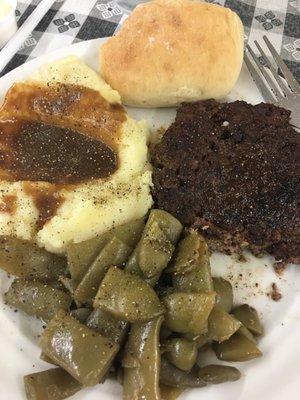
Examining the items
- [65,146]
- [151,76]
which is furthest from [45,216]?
[151,76]

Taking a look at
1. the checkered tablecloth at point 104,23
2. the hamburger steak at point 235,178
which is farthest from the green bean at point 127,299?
the checkered tablecloth at point 104,23

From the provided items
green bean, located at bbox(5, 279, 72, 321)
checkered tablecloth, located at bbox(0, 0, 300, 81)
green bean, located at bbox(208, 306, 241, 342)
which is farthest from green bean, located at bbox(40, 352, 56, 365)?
checkered tablecloth, located at bbox(0, 0, 300, 81)

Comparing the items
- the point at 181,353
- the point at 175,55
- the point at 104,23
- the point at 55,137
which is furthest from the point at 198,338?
the point at 104,23

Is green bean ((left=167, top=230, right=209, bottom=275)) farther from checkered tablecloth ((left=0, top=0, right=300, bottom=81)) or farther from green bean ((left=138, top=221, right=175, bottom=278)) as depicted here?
checkered tablecloth ((left=0, top=0, right=300, bottom=81))

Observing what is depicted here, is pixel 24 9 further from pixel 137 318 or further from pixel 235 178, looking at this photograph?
pixel 137 318

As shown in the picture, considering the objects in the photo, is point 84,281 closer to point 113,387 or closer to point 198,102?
point 113,387

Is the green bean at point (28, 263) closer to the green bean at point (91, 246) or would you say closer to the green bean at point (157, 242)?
the green bean at point (91, 246)

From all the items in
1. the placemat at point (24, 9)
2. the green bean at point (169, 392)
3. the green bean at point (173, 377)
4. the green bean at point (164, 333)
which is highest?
the placemat at point (24, 9)
